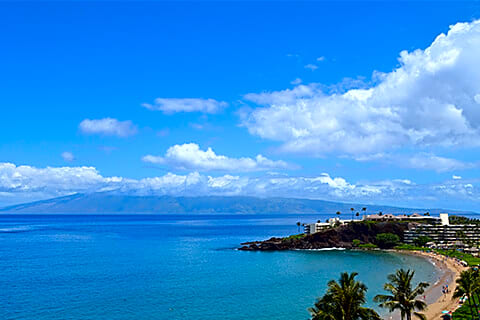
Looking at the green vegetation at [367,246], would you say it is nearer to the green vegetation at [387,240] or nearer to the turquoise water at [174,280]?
the green vegetation at [387,240]

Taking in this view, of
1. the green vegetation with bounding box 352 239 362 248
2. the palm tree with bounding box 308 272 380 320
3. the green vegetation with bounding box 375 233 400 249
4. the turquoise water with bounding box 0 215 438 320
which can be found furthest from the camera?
the green vegetation with bounding box 352 239 362 248

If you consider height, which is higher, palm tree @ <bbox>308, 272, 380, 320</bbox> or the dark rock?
palm tree @ <bbox>308, 272, 380, 320</bbox>

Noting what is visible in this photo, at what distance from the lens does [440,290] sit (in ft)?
312

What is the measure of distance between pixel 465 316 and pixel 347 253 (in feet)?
332

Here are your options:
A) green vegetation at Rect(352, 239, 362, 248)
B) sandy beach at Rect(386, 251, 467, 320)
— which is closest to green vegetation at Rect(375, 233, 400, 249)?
green vegetation at Rect(352, 239, 362, 248)

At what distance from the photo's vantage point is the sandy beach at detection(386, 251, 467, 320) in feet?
249

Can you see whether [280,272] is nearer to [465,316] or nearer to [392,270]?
[392,270]

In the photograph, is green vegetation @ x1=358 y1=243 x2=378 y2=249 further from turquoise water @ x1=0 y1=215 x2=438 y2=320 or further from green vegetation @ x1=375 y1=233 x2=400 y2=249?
turquoise water @ x1=0 y1=215 x2=438 y2=320

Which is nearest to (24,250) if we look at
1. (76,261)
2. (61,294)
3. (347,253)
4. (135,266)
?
(76,261)

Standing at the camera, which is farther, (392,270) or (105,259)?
(105,259)

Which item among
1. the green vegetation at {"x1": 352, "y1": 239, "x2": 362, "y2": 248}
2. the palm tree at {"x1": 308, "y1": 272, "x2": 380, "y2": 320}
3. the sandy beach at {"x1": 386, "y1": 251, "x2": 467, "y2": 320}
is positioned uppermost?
the palm tree at {"x1": 308, "y1": 272, "x2": 380, "y2": 320}

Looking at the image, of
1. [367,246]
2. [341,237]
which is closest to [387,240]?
[367,246]

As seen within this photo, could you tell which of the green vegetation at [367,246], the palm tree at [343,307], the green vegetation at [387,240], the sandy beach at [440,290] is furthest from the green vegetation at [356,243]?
the palm tree at [343,307]

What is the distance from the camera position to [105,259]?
5522 inches
